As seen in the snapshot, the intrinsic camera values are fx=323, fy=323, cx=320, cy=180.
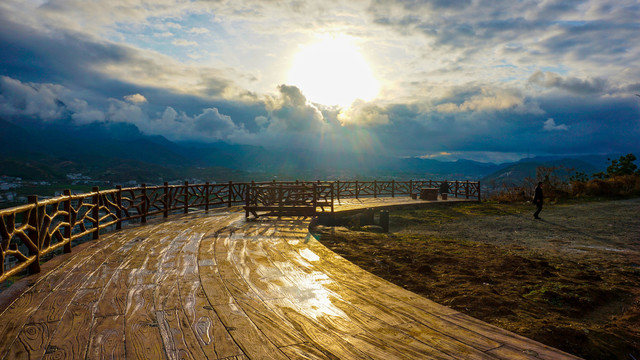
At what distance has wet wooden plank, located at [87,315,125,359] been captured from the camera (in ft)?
7.87

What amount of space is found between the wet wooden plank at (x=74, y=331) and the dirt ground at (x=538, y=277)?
366 cm

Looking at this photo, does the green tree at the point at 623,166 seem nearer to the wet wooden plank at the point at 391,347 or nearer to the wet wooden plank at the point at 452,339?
the wet wooden plank at the point at 452,339

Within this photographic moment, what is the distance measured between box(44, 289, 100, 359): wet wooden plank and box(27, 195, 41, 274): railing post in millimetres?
1901

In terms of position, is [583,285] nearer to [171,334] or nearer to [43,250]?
[171,334]

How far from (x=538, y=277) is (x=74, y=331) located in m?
6.30

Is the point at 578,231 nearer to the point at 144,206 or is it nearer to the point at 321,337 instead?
the point at 321,337

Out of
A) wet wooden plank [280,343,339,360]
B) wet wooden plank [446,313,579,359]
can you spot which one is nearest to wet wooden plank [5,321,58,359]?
wet wooden plank [280,343,339,360]

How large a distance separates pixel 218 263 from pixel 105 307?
6.22 feet

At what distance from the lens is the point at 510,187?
24.9 meters

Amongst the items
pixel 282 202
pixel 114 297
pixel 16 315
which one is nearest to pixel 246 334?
pixel 114 297

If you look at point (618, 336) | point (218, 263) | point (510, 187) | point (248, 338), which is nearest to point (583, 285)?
point (618, 336)

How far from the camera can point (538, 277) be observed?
17.6 feet

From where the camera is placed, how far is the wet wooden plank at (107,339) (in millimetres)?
2398

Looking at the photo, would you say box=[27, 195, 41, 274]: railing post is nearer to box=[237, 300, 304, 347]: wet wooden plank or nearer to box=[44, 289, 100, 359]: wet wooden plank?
box=[44, 289, 100, 359]: wet wooden plank
